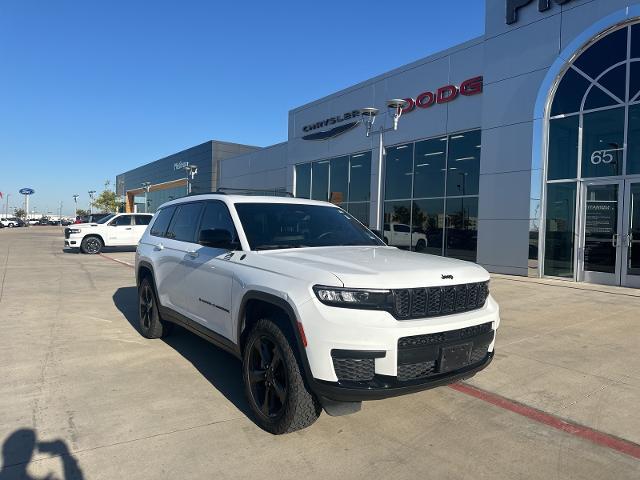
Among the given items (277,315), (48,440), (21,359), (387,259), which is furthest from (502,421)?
(21,359)

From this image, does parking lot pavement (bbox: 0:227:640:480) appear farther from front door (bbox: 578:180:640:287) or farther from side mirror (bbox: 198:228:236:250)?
front door (bbox: 578:180:640:287)

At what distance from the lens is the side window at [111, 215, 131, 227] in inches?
819

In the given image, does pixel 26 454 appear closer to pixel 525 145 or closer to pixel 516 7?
pixel 525 145

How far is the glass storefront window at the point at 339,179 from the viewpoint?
68.5 feet

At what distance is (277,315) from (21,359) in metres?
3.44

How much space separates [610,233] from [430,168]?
21.8ft

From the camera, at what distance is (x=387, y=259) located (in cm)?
365

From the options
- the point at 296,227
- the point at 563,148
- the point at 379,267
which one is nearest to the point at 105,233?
the point at 563,148

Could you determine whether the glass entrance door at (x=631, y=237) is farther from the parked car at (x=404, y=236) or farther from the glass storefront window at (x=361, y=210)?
the glass storefront window at (x=361, y=210)

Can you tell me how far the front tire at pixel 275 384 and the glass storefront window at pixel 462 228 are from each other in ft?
40.4

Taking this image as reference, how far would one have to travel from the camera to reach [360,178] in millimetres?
20016

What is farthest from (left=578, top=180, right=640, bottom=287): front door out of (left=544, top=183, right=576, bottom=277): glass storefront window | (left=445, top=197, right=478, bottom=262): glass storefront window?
(left=445, top=197, right=478, bottom=262): glass storefront window

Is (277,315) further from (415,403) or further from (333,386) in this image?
(415,403)

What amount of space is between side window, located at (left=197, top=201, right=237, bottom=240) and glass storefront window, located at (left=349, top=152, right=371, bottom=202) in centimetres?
1508
